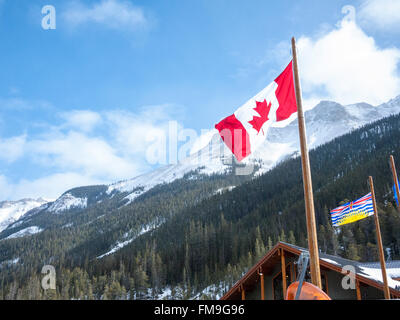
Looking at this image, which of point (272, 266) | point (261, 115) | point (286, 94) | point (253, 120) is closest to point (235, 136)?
→ point (253, 120)

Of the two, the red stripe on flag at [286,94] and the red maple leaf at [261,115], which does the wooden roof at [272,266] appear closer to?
the red maple leaf at [261,115]

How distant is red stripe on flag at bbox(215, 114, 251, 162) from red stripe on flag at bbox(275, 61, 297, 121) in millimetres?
1395

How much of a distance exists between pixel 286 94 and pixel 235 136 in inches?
83.8

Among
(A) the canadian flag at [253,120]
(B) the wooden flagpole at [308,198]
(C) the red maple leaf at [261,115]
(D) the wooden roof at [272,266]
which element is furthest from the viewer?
(D) the wooden roof at [272,266]

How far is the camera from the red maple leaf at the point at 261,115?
32.3 feet

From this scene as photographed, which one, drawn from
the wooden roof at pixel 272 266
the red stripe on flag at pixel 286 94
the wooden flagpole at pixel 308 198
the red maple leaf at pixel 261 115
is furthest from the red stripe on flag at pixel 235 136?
the wooden roof at pixel 272 266

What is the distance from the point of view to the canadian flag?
30.4 ft

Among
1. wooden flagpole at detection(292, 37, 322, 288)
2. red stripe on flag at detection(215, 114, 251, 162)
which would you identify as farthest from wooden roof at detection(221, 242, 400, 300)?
wooden flagpole at detection(292, 37, 322, 288)

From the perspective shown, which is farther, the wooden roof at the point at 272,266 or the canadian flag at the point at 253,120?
the wooden roof at the point at 272,266

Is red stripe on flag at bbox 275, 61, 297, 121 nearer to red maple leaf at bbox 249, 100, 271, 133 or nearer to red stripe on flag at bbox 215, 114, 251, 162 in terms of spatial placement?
red maple leaf at bbox 249, 100, 271, 133

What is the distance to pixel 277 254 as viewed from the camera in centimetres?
1692
